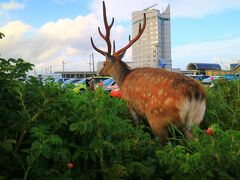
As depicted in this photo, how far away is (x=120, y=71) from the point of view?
18.5 ft

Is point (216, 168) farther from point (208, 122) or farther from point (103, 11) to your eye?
point (103, 11)

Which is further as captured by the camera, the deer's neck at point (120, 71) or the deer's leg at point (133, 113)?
the deer's neck at point (120, 71)

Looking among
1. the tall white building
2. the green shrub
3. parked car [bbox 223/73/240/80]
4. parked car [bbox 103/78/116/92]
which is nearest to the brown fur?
parked car [bbox 103/78/116/92]

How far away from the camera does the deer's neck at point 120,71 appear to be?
5516 mm

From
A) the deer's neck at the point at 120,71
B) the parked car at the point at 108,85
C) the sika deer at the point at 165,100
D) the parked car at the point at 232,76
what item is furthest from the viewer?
the parked car at the point at 232,76

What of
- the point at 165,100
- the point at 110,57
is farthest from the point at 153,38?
the point at 165,100

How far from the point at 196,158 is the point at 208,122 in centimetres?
221

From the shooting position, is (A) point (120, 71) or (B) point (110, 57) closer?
(A) point (120, 71)

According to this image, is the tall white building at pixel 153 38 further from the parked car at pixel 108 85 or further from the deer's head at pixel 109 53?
the deer's head at pixel 109 53

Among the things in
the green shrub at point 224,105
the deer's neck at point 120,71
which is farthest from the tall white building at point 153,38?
the green shrub at point 224,105

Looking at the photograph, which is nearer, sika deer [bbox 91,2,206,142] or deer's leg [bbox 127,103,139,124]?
sika deer [bbox 91,2,206,142]

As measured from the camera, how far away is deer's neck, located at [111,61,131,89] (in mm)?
5516

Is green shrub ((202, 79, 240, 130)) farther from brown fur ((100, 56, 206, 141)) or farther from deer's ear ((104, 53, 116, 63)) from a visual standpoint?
deer's ear ((104, 53, 116, 63))

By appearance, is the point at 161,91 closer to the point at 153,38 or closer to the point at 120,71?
the point at 120,71
